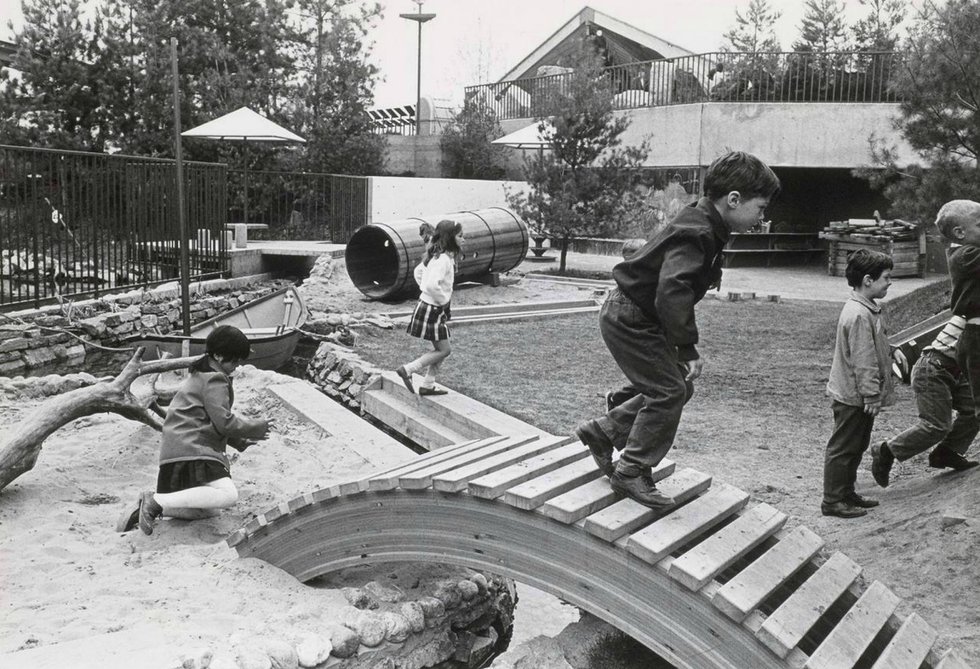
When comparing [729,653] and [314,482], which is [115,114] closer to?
[314,482]

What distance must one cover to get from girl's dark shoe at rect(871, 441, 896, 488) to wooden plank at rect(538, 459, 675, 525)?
2.36 metres

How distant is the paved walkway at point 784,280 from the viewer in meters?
17.1

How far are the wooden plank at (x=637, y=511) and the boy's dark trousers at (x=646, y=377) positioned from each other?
17 centimetres

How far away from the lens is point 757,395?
8750 mm

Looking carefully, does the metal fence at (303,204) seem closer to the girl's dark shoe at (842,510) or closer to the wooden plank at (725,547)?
the girl's dark shoe at (842,510)

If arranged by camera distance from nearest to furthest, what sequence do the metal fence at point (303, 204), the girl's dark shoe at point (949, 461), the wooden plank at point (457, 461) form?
1. the wooden plank at point (457, 461)
2. the girl's dark shoe at point (949, 461)
3. the metal fence at point (303, 204)

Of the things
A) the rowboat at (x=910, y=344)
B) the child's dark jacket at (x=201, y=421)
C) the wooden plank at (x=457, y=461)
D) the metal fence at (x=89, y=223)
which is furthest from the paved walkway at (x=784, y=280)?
the child's dark jacket at (x=201, y=421)

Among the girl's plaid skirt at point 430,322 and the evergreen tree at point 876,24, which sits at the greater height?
the evergreen tree at point 876,24

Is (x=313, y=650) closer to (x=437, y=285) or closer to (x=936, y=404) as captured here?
(x=936, y=404)

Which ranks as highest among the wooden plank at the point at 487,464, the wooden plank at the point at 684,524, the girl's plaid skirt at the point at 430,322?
the girl's plaid skirt at the point at 430,322

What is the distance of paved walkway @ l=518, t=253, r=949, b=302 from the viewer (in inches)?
673

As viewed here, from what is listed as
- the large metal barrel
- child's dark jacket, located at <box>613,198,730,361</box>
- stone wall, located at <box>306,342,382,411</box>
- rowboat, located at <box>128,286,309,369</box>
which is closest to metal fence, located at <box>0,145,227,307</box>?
rowboat, located at <box>128,286,309,369</box>

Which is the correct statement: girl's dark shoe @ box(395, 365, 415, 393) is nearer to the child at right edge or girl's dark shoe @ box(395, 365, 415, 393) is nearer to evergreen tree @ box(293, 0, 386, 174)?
the child at right edge

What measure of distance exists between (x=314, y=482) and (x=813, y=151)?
17.8 metres
